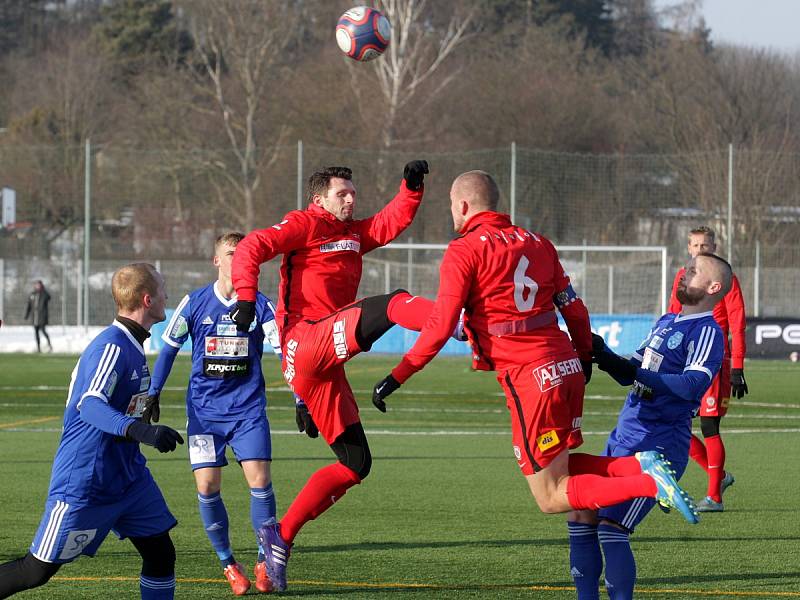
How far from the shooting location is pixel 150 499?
5.79m

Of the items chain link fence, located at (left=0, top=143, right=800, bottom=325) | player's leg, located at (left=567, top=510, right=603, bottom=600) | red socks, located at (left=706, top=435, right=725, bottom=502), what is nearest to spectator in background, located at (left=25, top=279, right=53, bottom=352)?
chain link fence, located at (left=0, top=143, right=800, bottom=325)

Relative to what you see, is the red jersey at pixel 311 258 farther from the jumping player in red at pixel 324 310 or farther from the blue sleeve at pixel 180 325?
the blue sleeve at pixel 180 325

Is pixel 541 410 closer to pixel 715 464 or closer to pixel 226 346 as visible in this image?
pixel 226 346

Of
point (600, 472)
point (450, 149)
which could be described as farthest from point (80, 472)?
point (450, 149)

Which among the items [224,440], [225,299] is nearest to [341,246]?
[225,299]

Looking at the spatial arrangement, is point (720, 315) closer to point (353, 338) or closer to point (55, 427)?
point (353, 338)

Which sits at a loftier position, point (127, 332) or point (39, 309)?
point (127, 332)

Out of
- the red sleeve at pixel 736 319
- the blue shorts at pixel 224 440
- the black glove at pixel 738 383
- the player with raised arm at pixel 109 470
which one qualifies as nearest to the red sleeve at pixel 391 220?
the blue shorts at pixel 224 440

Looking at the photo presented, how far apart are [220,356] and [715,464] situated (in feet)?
13.9

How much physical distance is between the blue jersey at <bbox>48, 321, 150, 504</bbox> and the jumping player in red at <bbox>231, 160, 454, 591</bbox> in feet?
4.65

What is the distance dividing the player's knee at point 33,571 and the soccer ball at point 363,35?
611 centimetres

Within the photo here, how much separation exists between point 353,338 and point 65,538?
6.78 ft

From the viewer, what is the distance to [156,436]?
5359mm

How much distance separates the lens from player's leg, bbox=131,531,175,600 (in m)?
5.77
